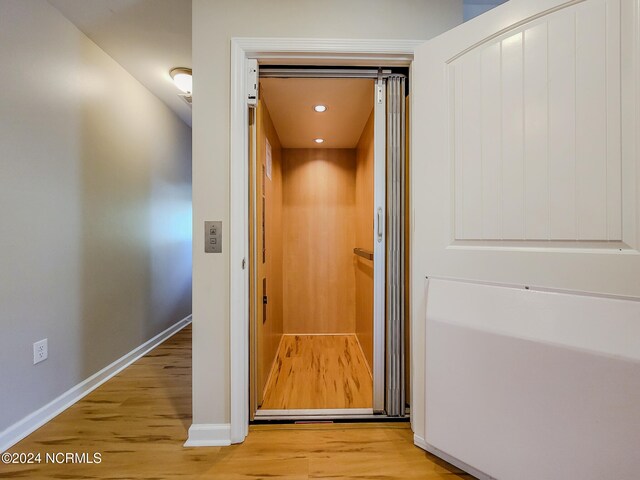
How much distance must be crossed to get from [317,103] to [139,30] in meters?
1.25

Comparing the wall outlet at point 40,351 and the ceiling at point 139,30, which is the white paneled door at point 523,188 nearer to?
the ceiling at point 139,30

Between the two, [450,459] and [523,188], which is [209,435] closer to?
[450,459]

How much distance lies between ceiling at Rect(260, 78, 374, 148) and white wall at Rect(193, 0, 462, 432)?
0.33 meters

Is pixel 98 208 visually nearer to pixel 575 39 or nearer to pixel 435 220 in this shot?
pixel 435 220

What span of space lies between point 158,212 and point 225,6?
1998 millimetres

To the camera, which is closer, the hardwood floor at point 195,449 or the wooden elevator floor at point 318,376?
the hardwood floor at point 195,449

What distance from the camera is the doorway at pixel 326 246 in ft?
5.08

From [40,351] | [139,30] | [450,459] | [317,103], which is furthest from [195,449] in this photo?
[139,30]

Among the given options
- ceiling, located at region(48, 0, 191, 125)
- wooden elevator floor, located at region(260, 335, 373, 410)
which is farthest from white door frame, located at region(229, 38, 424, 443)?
ceiling, located at region(48, 0, 191, 125)

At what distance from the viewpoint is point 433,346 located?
1.21 metres

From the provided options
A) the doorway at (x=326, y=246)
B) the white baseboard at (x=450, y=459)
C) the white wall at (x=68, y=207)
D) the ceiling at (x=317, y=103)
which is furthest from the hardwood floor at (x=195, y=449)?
the ceiling at (x=317, y=103)

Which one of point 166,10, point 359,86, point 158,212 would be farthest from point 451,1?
point 158,212

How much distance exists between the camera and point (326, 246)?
9.77 ft

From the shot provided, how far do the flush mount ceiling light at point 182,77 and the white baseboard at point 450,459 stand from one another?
292 cm
